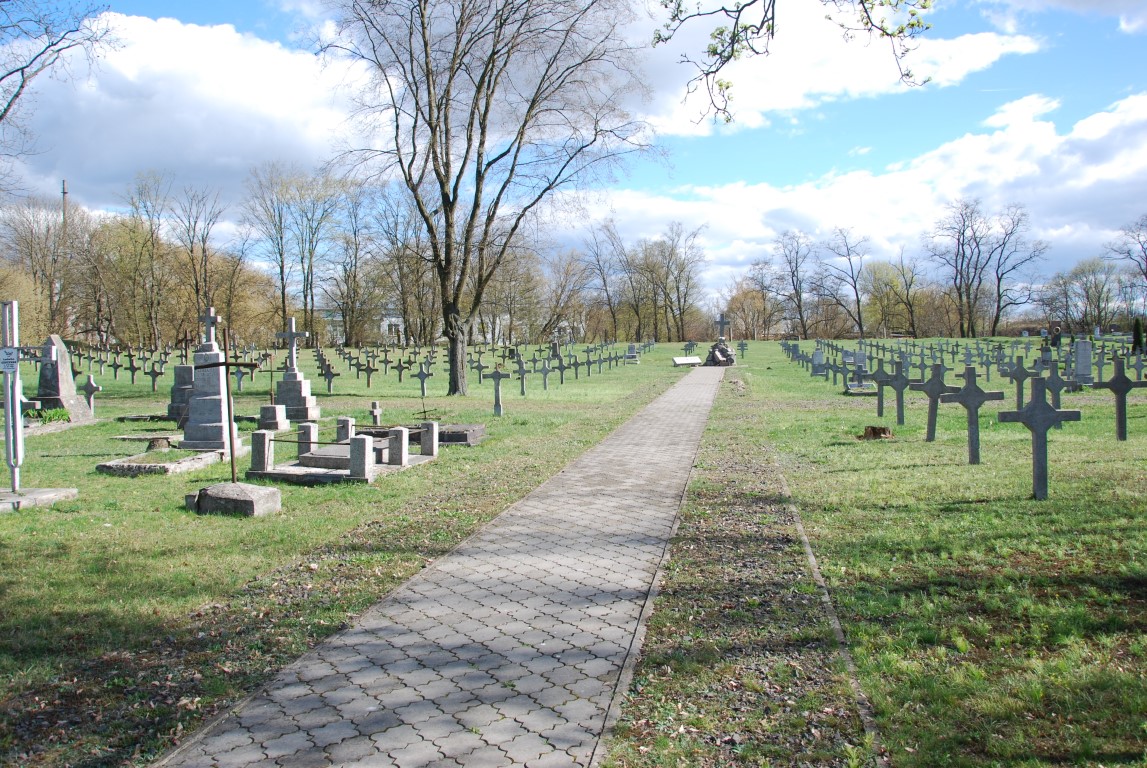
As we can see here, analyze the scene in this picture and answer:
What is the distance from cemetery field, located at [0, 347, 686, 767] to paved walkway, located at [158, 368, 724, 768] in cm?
27

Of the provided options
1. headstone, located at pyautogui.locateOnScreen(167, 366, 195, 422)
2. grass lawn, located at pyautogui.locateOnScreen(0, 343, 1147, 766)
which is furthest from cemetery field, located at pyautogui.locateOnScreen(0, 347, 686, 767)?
headstone, located at pyautogui.locateOnScreen(167, 366, 195, 422)

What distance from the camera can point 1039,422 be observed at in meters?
7.15

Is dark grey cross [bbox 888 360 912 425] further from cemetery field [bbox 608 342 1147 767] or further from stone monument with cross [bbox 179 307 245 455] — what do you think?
stone monument with cross [bbox 179 307 245 455]

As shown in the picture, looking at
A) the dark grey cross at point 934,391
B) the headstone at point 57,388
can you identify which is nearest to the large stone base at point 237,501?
the dark grey cross at point 934,391

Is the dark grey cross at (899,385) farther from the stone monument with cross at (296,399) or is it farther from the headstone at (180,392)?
the headstone at (180,392)

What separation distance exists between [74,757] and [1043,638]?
15.0ft

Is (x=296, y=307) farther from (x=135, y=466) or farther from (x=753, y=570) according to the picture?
(x=753, y=570)

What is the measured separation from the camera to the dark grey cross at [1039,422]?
7.03 metres

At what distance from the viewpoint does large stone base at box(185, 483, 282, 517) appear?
289 inches

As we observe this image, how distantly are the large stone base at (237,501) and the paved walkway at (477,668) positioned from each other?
2279 millimetres

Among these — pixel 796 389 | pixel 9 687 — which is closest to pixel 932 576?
pixel 9 687

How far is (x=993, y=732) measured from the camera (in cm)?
310

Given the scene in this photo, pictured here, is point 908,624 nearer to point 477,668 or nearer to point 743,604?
point 743,604

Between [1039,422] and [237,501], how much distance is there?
7.64 metres
